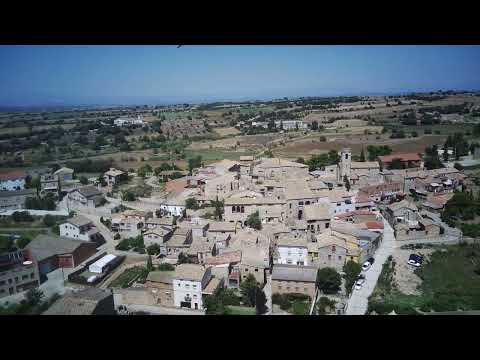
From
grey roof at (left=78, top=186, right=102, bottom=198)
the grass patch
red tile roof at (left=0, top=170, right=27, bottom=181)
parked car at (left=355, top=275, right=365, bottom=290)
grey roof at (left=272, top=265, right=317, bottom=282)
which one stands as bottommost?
parked car at (left=355, top=275, right=365, bottom=290)

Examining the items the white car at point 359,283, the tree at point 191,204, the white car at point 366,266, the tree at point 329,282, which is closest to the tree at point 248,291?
the tree at point 329,282

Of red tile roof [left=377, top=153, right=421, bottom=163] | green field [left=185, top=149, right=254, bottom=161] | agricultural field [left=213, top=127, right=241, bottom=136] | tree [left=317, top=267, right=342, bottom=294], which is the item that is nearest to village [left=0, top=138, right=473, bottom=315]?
tree [left=317, top=267, right=342, bottom=294]

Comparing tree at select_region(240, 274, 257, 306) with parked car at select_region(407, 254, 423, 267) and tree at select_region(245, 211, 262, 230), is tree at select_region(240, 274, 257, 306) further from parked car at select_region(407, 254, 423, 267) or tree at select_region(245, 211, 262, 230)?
parked car at select_region(407, 254, 423, 267)

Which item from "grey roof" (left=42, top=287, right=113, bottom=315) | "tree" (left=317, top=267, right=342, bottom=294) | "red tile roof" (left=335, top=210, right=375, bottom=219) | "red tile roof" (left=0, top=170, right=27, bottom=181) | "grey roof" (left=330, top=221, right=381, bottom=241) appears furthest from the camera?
"red tile roof" (left=0, top=170, right=27, bottom=181)

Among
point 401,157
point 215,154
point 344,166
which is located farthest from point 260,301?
point 215,154

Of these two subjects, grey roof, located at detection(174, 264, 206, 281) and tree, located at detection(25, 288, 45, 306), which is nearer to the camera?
grey roof, located at detection(174, 264, 206, 281)

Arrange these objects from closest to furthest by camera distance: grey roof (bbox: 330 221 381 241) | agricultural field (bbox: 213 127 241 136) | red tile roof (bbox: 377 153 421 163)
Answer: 1. grey roof (bbox: 330 221 381 241)
2. red tile roof (bbox: 377 153 421 163)
3. agricultural field (bbox: 213 127 241 136)

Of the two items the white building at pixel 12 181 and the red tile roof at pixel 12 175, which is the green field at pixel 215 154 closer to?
the red tile roof at pixel 12 175
